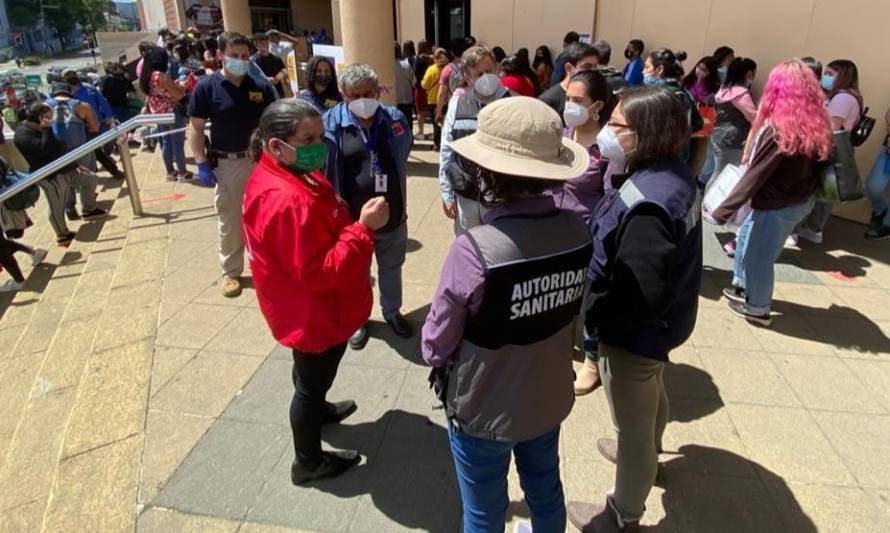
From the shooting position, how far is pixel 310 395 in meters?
2.44

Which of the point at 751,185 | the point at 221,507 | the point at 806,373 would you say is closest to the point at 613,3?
the point at 751,185

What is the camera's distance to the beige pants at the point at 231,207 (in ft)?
14.8

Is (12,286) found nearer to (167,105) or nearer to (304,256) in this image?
(167,105)

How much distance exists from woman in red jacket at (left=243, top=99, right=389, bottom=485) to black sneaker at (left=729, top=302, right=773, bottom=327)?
3060mm

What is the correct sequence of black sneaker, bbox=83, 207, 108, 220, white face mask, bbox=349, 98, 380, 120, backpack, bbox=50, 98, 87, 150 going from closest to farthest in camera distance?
white face mask, bbox=349, 98, 380, 120 → black sneaker, bbox=83, 207, 108, 220 → backpack, bbox=50, 98, 87, 150

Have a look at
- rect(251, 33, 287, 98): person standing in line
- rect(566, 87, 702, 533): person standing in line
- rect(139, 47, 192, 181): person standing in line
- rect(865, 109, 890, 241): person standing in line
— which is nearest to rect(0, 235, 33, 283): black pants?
rect(139, 47, 192, 181): person standing in line

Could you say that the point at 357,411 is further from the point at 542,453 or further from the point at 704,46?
the point at 704,46

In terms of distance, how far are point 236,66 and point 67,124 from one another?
202 inches

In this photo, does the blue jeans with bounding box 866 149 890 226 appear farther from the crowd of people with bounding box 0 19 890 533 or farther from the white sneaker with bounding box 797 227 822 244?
the crowd of people with bounding box 0 19 890 533

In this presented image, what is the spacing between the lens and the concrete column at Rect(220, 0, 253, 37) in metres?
13.2

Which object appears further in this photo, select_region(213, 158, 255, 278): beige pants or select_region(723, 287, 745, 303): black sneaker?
select_region(213, 158, 255, 278): beige pants

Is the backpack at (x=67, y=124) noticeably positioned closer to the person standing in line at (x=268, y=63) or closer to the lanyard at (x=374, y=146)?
the person standing in line at (x=268, y=63)

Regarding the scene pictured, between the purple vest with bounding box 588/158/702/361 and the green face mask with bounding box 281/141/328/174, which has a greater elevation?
the green face mask with bounding box 281/141/328/174

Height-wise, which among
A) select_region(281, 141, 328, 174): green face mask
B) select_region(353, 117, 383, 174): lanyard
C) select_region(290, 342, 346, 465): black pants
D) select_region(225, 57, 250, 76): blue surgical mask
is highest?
Result: select_region(225, 57, 250, 76): blue surgical mask
